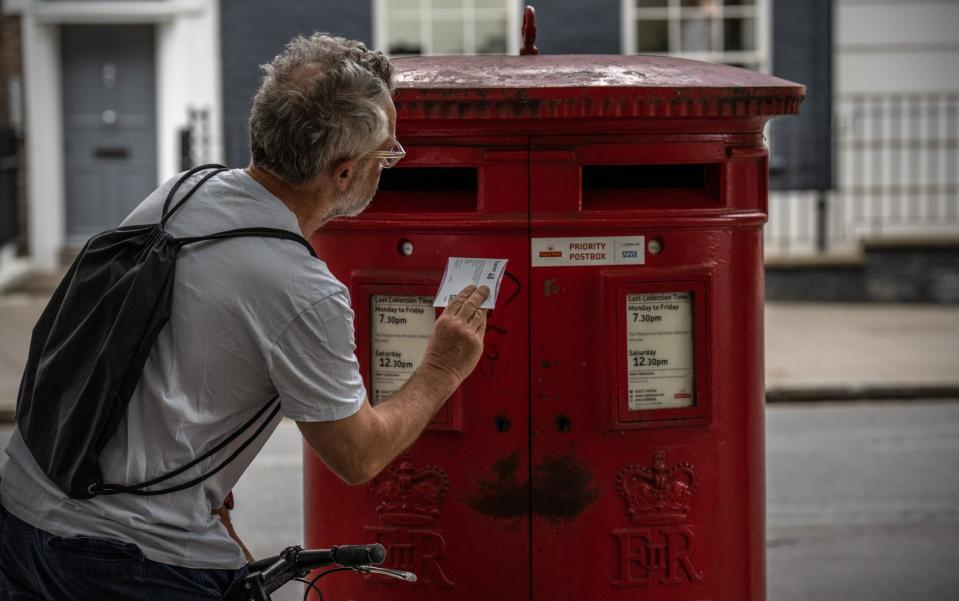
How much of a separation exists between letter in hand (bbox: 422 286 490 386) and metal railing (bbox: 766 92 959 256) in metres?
11.1

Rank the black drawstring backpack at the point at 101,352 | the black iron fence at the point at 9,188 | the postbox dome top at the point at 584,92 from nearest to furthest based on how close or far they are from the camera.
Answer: the black drawstring backpack at the point at 101,352 → the postbox dome top at the point at 584,92 → the black iron fence at the point at 9,188

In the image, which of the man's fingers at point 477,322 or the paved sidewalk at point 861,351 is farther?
the paved sidewalk at point 861,351

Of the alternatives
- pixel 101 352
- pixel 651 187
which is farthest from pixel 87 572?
pixel 651 187

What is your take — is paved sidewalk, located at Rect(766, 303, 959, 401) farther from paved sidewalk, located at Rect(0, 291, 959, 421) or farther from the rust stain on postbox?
the rust stain on postbox

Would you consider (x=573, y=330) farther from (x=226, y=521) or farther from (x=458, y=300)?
(x=226, y=521)

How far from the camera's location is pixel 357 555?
2.61 m

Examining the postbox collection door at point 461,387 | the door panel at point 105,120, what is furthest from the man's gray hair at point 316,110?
the door panel at point 105,120

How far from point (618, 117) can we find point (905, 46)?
11.6m

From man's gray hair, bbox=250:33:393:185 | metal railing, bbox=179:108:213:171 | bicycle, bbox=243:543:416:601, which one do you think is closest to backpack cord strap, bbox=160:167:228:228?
man's gray hair, bbox=250:33:393:185

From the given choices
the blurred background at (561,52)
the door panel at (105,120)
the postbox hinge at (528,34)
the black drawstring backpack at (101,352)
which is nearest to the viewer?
the black drawstring backpack at (101,352)

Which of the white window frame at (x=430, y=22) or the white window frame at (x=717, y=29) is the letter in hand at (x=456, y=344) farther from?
the white window frame at (x=717, y=29)

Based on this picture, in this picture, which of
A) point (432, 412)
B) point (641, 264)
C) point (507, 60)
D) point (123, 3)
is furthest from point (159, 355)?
point (123, 3)

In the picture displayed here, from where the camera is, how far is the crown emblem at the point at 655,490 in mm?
2980

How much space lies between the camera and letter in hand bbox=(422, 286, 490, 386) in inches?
104
